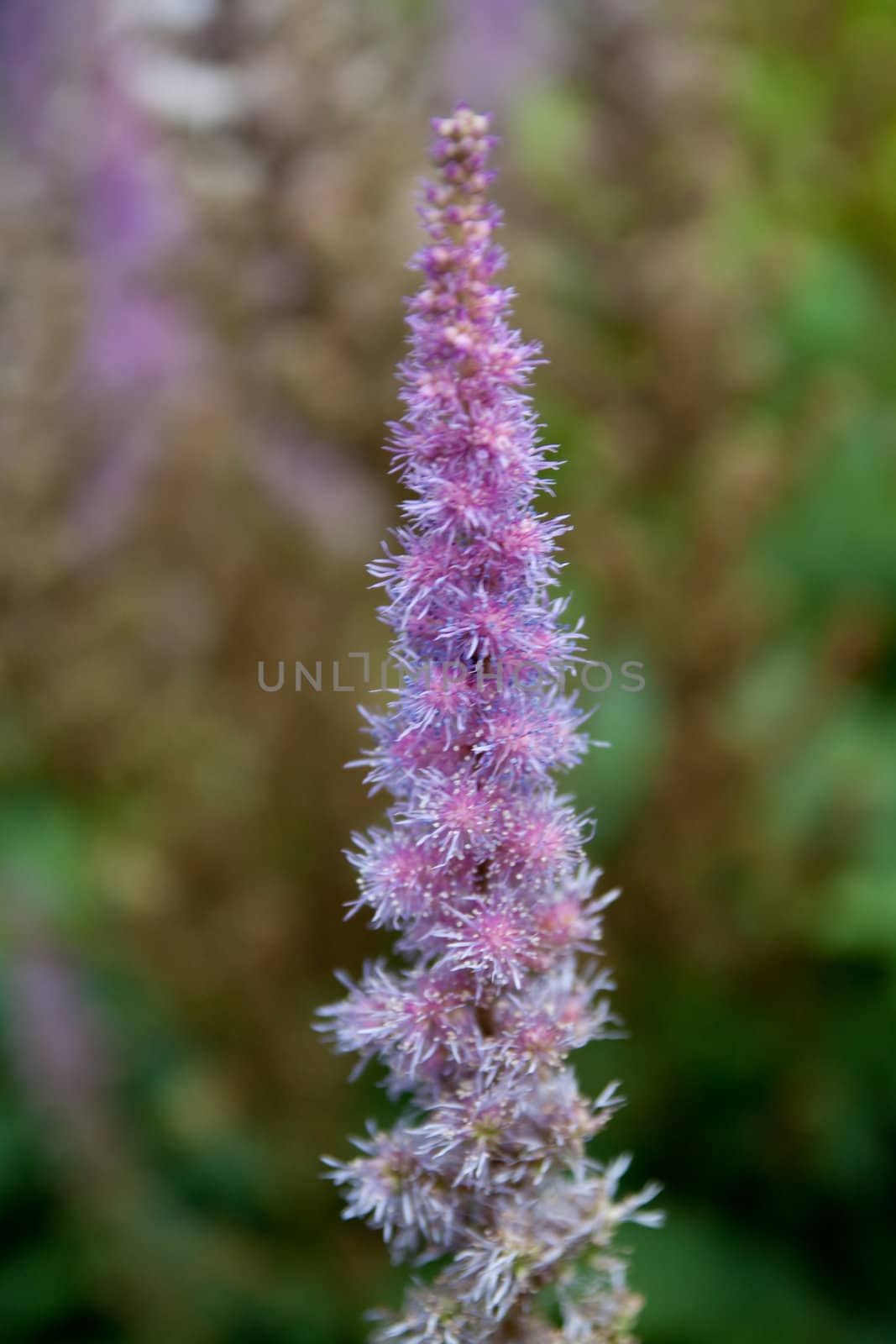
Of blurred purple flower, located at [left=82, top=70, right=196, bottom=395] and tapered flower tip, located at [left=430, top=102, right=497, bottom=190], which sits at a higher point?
blurred purple flower, located at [left=82, top=70, right=196, bottom=395]

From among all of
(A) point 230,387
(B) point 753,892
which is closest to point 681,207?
(A) point 230,387

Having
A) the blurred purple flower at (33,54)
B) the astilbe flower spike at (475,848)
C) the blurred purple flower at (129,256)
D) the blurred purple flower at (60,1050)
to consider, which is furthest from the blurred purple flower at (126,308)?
the astilbe flower spike at (475,848)

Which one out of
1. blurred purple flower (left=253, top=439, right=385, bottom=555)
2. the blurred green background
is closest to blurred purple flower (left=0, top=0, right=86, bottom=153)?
the blurred green background

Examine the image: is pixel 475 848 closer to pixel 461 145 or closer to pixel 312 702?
pixel 461 145

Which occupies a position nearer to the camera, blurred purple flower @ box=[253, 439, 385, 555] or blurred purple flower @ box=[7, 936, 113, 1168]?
blurred purple flower @ box=[7, 936, 113, 1168]

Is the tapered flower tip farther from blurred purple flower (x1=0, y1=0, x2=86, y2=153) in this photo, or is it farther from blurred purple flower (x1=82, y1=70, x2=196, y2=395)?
blurred purple flower (x1=0, y1=0, x2=86, y2=153)

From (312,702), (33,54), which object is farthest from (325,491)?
(33,54)

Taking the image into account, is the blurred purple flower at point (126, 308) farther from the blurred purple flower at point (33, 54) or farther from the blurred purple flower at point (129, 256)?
the blurred purple flower at point (33, 54)
